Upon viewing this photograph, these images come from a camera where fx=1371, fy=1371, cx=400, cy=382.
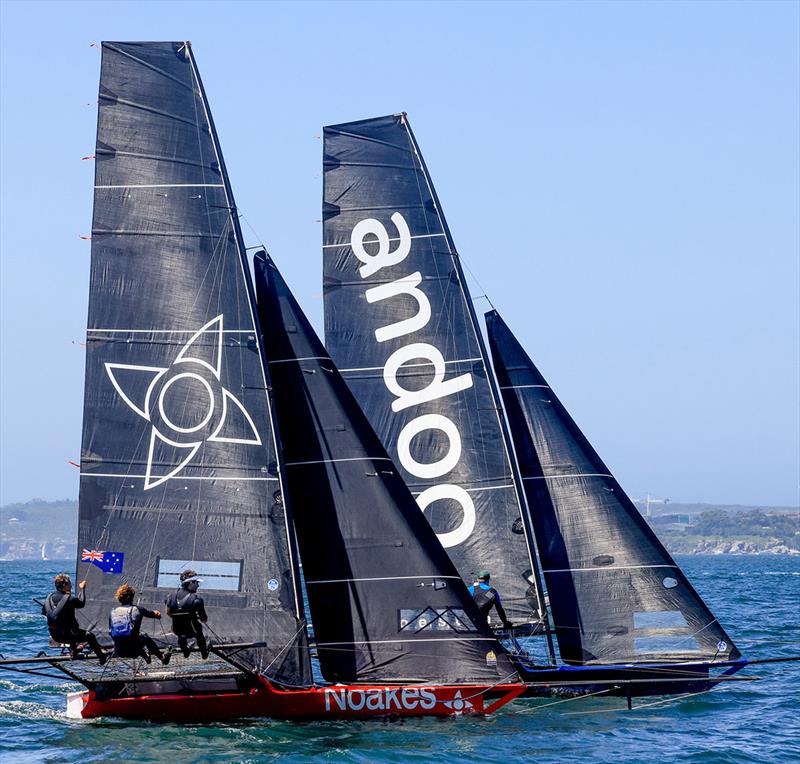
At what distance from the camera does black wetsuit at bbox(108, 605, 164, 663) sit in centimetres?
1834

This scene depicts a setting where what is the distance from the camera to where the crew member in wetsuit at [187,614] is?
60.3 ft

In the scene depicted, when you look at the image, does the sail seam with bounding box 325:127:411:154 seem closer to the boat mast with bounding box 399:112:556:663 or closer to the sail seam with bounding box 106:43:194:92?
the boat mast with bounding box 399:112:556:663

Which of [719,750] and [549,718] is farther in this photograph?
[549,718]

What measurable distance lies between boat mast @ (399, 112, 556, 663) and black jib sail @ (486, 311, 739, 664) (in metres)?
0.18

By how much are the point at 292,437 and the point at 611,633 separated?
6.27 metres

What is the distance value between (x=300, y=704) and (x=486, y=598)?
431 cm

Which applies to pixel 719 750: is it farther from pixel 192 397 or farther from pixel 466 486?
pixel 192 397

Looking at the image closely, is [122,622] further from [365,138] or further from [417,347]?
[365,138]

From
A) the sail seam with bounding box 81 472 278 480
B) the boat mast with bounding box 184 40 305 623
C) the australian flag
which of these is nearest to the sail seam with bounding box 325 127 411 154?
the boat mast with bounding box 184 40 305 623

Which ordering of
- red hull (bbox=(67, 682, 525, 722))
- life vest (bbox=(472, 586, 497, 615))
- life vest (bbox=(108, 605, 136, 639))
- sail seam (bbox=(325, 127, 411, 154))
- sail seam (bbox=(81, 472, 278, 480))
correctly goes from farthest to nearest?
sail seam (bbox=(325, 127, 411, 154)) → life vest (bbox=(472, 586, 497, 615)) → sail seam (bbox=(81, 472, 278, 480)) → red hull (bbox=(67, 682, 525, 722)) → life vest (bbox=(108, 605, 136, 639))

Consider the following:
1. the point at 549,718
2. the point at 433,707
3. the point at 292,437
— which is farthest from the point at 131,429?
the point at 549,718

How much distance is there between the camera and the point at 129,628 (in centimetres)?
1833

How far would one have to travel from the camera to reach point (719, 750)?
18.6m

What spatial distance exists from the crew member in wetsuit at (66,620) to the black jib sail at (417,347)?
6914mm
